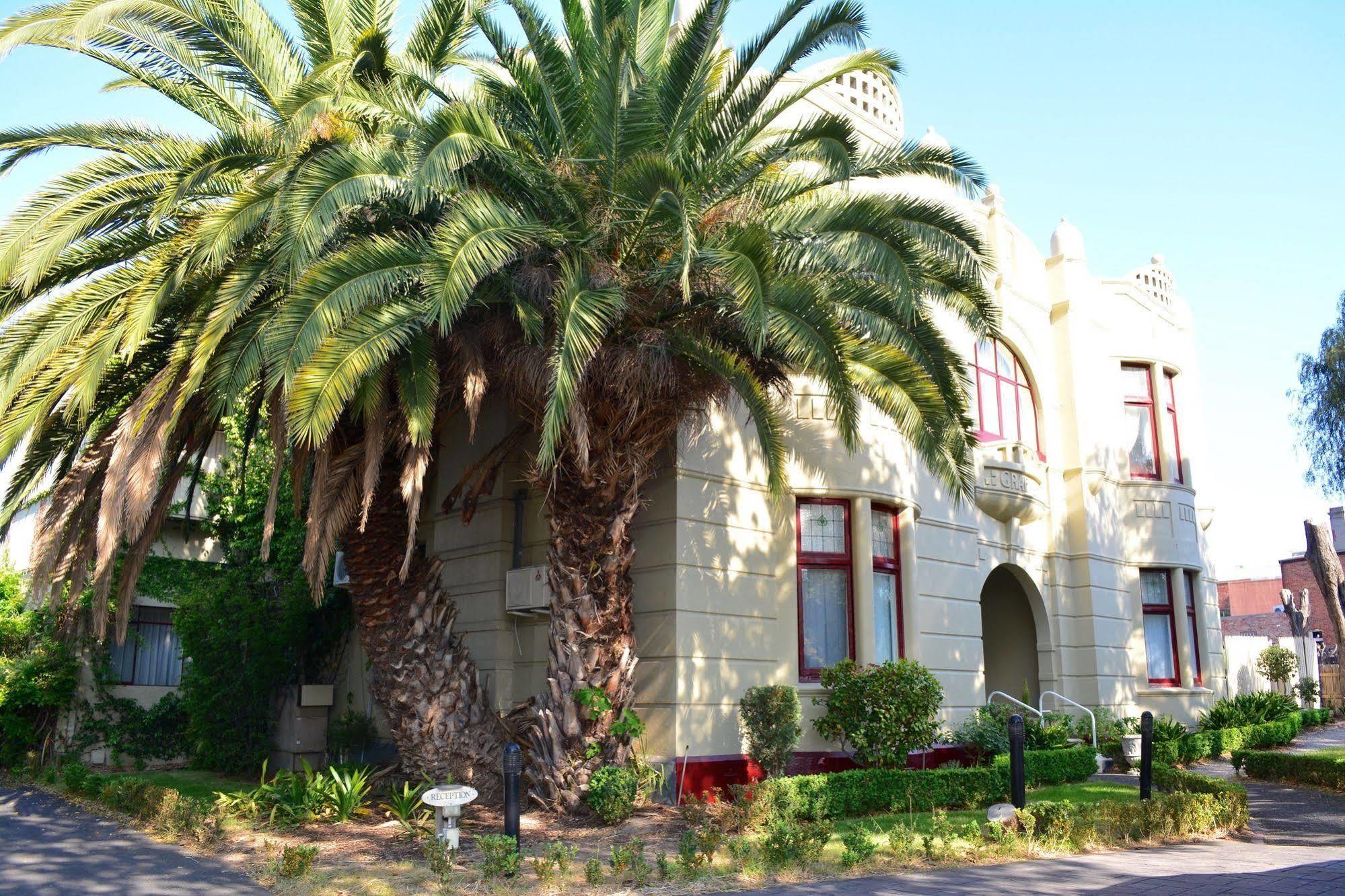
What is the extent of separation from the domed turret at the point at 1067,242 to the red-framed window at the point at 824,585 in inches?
363

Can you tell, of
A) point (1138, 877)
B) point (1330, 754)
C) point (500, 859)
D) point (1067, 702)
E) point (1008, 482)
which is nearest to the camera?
point (500, 859)

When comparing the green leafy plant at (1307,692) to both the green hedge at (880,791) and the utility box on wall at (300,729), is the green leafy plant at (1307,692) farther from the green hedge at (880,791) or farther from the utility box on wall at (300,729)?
the utility box on wall at (300,729)

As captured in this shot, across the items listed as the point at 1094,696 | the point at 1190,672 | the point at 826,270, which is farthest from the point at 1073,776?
the point at 826,270

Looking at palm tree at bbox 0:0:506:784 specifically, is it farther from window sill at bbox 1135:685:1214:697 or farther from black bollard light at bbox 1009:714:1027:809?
window sill at bbox 1135:685:1214:697

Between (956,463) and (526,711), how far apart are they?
6.06 m

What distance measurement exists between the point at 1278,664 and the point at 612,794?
23693 mm

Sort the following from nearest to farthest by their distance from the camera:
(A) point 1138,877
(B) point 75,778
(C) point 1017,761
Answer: (A) point 1138,877 → (C) point 1017,761 → (B) point 75,778

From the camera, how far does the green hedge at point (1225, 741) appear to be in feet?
54.5

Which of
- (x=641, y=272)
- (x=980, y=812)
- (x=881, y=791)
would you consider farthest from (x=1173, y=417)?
(x=641, y=272)

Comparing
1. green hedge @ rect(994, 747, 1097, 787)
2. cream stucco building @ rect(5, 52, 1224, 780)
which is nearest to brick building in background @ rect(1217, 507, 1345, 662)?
cream stucco building @ rect(5, 52, 1224, 780)

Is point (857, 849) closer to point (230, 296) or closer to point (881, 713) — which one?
point (881, 713)

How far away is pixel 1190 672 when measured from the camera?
19812 mm

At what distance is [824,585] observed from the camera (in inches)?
549

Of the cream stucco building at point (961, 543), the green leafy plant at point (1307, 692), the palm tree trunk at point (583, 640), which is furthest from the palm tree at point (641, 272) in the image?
the green leafy plant at point (1307, 692)
